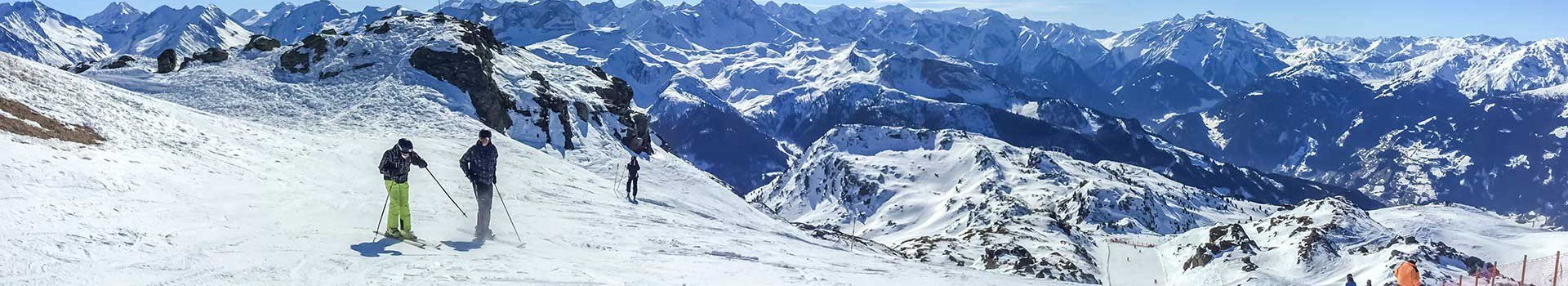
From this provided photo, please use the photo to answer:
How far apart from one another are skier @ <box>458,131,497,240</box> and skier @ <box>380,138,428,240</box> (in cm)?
178

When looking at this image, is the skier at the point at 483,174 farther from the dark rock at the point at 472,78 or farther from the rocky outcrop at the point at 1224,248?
the rocky outcrop at the point at 1224,248

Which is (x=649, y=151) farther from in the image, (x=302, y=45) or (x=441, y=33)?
(x=302, y=45)

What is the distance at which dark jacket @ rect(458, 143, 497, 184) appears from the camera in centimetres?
2016

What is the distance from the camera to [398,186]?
18125mm

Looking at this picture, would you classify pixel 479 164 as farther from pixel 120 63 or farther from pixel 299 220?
pixel 120 63

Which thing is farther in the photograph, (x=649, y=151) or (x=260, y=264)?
(x=649, y=151)

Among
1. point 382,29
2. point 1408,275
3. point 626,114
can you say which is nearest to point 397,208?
point 1408,275

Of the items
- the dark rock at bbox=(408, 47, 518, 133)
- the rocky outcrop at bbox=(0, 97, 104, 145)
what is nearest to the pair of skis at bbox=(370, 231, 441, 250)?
the rocky outcrop at bbox=(0, 97, 104, 145)

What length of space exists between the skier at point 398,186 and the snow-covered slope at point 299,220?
1.84 feet

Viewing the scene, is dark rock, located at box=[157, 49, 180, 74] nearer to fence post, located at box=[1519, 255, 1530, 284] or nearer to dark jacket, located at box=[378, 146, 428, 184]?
dark jacket, located at box=[378, 146, 428, 184]

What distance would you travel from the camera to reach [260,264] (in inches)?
572

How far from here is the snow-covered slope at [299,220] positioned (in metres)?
14.5

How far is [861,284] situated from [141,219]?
13.9 meters

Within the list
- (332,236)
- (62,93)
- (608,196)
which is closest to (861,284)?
(332,236)
